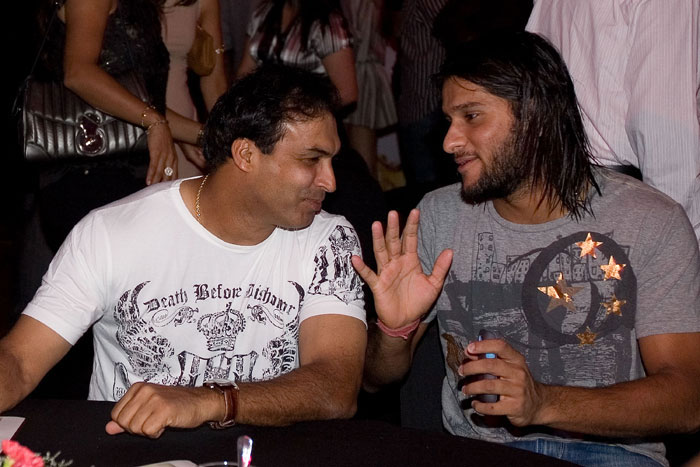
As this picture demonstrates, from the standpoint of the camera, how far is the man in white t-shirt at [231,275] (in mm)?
2092

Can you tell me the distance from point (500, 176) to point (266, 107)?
1.95ft

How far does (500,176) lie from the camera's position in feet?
7.38

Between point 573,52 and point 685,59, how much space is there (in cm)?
35

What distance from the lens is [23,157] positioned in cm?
269

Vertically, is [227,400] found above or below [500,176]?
below

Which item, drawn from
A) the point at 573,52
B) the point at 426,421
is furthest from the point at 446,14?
Answer: the point at 426,421

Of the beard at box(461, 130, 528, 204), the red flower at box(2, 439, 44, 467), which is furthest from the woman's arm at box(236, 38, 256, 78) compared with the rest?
the red flower at box(2, 439, 44, 467)

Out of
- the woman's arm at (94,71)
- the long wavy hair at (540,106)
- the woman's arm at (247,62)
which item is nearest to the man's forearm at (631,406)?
the long wavy hair at (540,106)

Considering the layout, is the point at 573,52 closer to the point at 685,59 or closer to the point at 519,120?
the point at 685,59

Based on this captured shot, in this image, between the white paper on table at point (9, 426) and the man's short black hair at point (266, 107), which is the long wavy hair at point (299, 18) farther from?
the white paper on table at point (9, 426)

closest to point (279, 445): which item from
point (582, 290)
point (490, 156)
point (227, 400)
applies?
point (227, 400)

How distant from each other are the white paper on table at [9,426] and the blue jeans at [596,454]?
41.0 inches

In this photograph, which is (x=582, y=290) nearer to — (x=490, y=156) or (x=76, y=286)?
(x=490, y=156)

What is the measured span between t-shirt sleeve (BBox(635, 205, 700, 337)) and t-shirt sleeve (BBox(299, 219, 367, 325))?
0.64 metres
